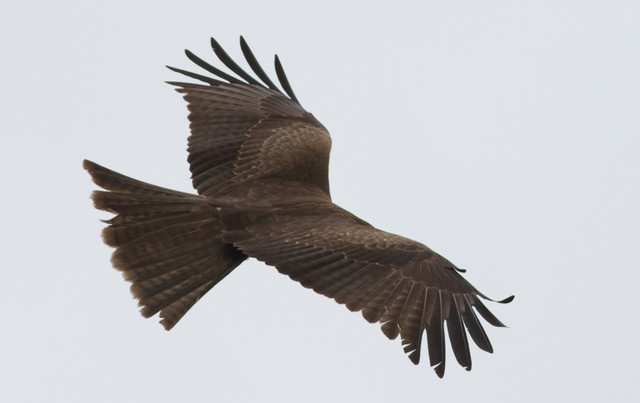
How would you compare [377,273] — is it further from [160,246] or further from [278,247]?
[160,246]

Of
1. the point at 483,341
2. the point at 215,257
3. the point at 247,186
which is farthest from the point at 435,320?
the point at 247,186

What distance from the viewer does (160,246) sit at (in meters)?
10.3

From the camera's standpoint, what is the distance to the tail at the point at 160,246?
400 inches

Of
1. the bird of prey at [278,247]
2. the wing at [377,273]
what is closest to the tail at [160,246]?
the bird of prey at [278,247]

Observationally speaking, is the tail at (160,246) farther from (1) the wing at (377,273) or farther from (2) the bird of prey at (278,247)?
(1) the wing at (377,273)

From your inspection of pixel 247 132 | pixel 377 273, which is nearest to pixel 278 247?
pixel 377 273

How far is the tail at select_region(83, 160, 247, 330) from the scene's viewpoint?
33.3 ft

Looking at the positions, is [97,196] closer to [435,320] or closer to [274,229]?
[274,229]

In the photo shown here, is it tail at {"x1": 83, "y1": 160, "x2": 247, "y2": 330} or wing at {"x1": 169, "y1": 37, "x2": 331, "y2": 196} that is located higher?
wing at {"x1": 169, "y1": 37, "x2": 331, "y2": 196}

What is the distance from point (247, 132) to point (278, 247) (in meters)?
2.48

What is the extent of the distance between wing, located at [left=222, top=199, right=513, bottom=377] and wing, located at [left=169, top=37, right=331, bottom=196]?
1147mm

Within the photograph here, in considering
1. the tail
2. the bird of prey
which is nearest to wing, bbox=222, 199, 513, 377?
the bird of prey

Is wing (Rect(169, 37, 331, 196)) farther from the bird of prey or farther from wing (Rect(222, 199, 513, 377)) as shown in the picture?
wing (Rect(222, 199, 513, 377))

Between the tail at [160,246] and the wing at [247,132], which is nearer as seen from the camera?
the tail at [160,246]
